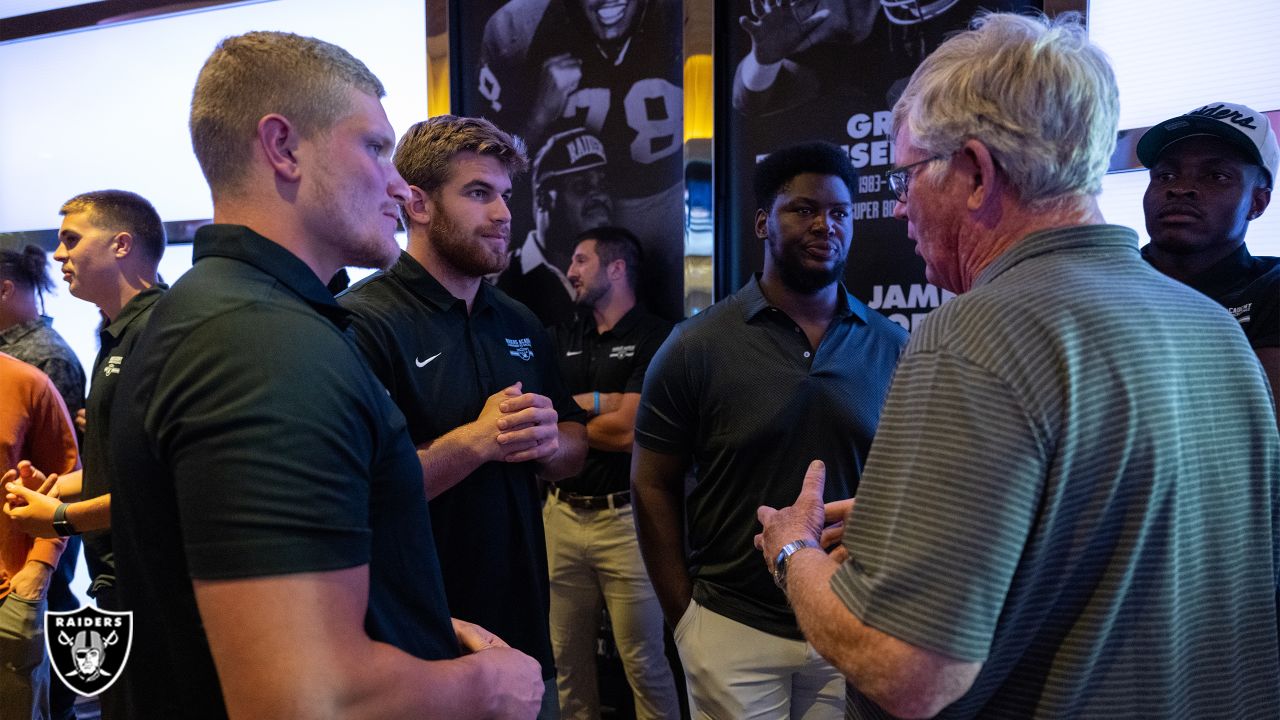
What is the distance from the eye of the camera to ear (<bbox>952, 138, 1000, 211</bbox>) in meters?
1.13

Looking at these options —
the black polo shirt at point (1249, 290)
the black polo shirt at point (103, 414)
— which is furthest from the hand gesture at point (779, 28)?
the black polo shirt at point (103, 414)

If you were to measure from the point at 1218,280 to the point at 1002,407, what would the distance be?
163cm

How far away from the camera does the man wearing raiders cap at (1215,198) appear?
6.88 ft

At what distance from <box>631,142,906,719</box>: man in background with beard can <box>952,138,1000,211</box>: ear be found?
118cm

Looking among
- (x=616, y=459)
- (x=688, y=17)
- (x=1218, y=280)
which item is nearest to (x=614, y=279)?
(x=616, y=459)

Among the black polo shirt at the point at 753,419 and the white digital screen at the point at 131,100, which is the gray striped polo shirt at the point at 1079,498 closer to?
the black polo shirt at the point at 753,419

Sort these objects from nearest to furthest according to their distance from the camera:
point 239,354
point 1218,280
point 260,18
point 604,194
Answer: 1. point 239,354
2. point 1218,280
3. point 604,194
4. point 260,18

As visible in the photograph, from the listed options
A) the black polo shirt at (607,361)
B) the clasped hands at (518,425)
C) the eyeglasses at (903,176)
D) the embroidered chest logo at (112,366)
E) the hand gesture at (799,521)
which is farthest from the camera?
the black polo shirt at (607,361)

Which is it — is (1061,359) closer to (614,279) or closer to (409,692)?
(409,692)

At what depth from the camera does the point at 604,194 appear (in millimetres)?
3562

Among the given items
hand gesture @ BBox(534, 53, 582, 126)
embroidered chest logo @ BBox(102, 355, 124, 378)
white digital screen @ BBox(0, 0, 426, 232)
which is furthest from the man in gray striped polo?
white digital screen @ BBox(0, 0, 426, 232)

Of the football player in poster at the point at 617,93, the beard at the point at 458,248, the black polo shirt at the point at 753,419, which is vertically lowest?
the black polo shirt at the point at 753,419

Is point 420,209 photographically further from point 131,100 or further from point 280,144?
point 131,100

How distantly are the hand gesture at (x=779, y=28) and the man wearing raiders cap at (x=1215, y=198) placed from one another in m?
1.30
